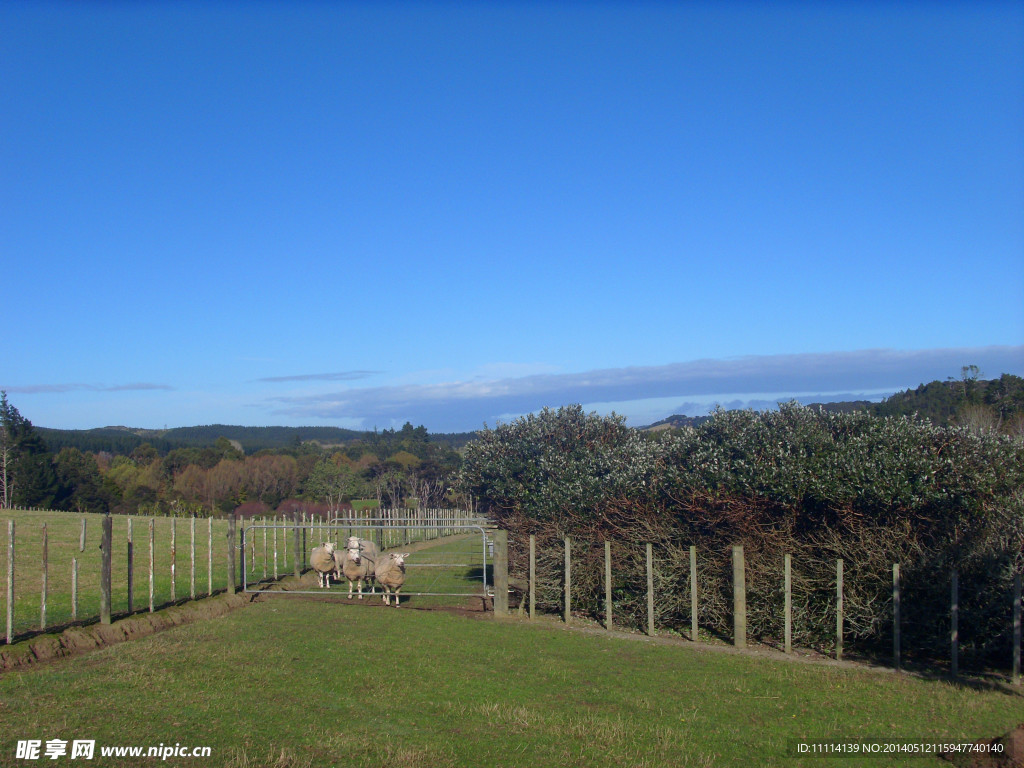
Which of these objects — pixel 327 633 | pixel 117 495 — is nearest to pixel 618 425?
pixel 327 633

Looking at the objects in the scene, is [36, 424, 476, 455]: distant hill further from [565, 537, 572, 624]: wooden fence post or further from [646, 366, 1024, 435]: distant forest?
[565, 537, 572, 624]: wooden fence post

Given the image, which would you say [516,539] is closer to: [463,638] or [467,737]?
[463,638]

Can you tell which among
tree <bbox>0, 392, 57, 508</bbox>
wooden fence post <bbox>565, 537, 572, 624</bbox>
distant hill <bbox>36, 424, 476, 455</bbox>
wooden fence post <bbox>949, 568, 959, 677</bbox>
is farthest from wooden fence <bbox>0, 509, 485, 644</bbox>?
distant hill <bbox>36, 424, 476, 455</bbox>

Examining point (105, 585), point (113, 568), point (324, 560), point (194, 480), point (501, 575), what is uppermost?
point (105, 585)

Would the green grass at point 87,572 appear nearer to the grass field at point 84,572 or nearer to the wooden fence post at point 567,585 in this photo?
the grass field at point 84,572

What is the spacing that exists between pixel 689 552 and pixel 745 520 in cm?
133

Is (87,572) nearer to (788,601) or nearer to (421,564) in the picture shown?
(421,564)

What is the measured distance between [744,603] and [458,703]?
264 inches

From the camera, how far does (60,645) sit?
10.0 metres

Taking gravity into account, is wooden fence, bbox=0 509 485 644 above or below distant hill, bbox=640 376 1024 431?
below

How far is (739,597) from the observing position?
13.1 metres

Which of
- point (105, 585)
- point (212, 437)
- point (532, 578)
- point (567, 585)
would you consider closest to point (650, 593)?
point (567, 585)

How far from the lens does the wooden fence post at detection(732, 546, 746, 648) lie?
1306cm

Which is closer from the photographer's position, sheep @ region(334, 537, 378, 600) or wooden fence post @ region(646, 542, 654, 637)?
wooden fence post @ region(646, 542, 654, 637)
